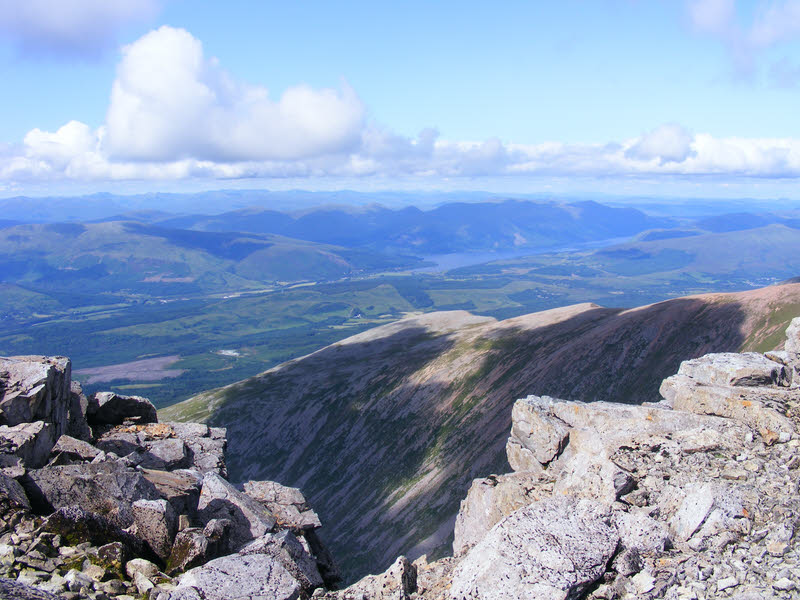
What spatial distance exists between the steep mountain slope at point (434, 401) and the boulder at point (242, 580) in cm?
6168

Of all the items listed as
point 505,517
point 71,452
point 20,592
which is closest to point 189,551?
point 20,592

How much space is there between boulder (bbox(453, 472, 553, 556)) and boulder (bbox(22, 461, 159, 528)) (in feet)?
39.1

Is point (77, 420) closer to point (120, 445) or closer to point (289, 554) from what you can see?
point (120, 445)

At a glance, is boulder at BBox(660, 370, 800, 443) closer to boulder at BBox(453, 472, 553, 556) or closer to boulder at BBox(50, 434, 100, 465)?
boulder at BBox(453, 472, 553, 556)

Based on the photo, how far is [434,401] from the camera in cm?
12650

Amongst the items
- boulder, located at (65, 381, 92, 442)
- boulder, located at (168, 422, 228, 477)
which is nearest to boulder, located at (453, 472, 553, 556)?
boulder, located at (168, 422, 228, 477)

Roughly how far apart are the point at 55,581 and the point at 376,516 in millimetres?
86467

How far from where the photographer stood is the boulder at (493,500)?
21844 millimetres

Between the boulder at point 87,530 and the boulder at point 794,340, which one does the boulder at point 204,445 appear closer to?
the boulder at point 87,530

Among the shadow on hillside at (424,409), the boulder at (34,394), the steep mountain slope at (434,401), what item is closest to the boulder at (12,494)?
the boulder at (34,394)

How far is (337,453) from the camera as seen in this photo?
4929 inches

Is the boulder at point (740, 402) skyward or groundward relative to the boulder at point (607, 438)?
skyward

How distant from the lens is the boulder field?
541 inches

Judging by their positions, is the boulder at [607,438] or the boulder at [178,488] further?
the boulder at [178,488]
